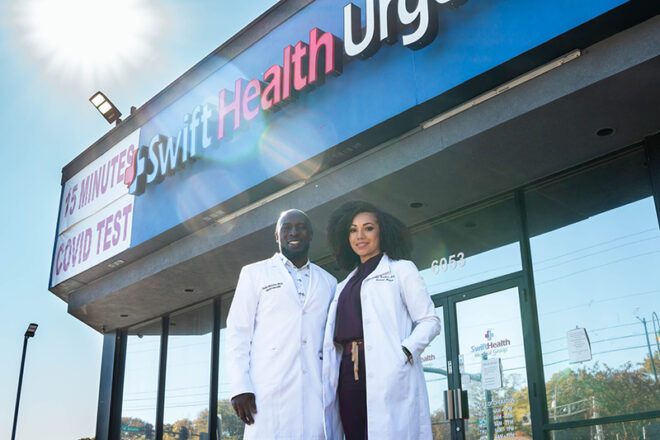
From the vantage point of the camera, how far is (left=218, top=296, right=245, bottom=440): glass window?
33.8 ft

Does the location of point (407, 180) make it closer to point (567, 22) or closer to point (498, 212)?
point (498, 212)

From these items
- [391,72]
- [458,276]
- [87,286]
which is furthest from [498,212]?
[87,286]

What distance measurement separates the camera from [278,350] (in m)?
3.42

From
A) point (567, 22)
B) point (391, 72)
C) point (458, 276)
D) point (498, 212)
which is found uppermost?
point (391, 72)

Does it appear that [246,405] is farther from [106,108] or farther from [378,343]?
[106,108]

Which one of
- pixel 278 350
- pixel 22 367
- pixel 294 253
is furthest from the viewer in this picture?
pixel 22 367

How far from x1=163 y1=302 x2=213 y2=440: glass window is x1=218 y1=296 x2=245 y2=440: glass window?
26cm

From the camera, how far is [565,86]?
5.38 m

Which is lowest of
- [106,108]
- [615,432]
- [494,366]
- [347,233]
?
[615,432]

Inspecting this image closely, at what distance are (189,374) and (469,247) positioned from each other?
236 inches

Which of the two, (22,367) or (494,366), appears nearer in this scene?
(494,366)

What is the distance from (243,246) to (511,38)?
4.34m

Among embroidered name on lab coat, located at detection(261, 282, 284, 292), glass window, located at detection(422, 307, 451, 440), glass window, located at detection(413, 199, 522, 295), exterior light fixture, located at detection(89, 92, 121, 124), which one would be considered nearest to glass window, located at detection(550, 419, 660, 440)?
glass window, located at detection(422, 307, 451, 440)

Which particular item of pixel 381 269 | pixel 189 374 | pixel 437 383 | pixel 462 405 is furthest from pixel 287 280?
pixel 189 374
